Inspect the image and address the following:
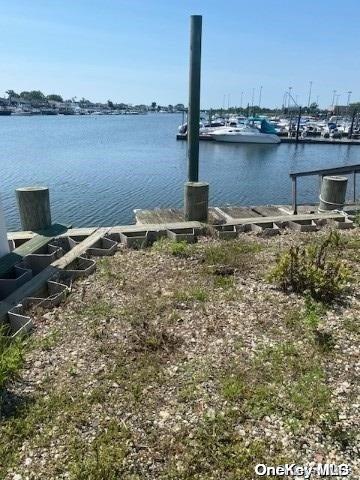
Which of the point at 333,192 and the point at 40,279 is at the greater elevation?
the point at 333,192

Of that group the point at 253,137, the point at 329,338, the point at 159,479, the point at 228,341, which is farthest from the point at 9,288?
the point at 253,137

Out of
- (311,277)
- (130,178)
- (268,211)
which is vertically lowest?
(130,178)

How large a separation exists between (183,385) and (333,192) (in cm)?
871

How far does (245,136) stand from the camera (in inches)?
2069

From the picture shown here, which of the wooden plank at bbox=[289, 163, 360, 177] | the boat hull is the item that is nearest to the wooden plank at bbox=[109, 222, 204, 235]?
the wooden plank at bbox=[289, 163, 360, 177]

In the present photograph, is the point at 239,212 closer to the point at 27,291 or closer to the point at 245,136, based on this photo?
the point at 27,291

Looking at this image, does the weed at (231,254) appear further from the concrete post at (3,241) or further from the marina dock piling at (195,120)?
the concrete post at (3,241)

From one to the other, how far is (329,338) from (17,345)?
11.7 ft

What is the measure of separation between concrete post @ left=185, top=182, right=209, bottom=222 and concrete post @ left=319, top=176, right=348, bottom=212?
3937 mm

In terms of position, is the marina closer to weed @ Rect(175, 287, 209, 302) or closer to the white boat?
weed @ Rect(175, 287, 209, 302)

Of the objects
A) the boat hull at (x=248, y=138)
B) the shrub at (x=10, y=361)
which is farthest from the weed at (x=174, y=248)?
the boat hull at (x=248, y=138)

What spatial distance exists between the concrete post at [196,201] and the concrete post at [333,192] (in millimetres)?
3937

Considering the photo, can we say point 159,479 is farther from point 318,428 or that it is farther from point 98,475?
point 318,428

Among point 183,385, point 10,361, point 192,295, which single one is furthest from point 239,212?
point 10,361
